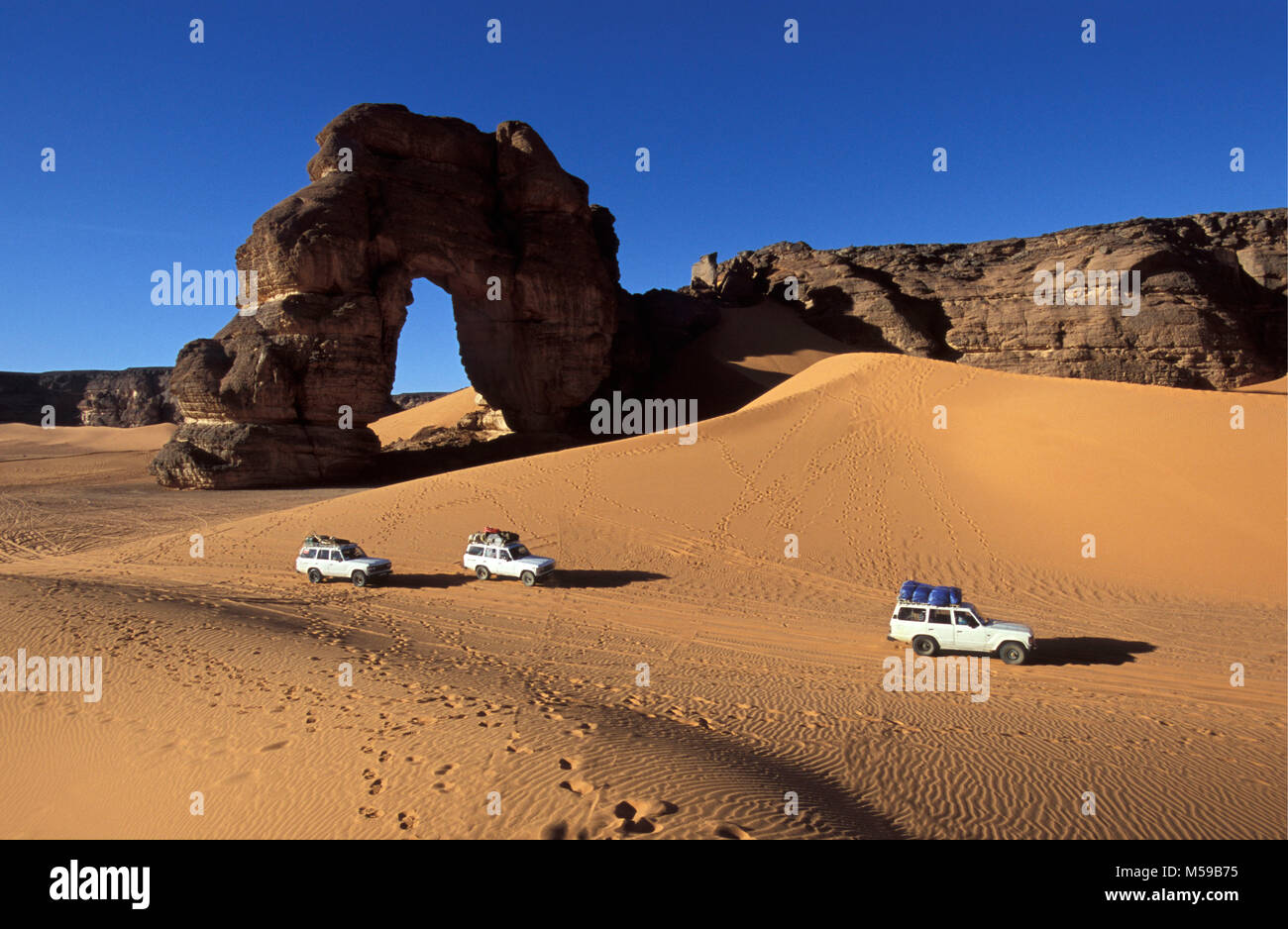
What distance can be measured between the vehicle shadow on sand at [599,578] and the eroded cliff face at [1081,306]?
43296mm

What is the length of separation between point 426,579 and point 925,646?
35.9ft

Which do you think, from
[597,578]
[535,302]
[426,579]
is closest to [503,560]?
[426,579]

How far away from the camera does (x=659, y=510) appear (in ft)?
67.2

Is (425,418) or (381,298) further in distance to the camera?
(425,418)

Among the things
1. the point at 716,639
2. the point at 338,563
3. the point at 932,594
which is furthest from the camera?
the point at 338,563

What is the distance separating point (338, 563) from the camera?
15953 millimetres

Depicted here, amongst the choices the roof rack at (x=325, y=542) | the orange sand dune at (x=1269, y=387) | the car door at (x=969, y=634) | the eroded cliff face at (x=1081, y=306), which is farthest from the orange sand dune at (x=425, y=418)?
the orange sand dune at (x=1269, y=387)

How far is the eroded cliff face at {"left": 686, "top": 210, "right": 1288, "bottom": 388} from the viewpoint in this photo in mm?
49281

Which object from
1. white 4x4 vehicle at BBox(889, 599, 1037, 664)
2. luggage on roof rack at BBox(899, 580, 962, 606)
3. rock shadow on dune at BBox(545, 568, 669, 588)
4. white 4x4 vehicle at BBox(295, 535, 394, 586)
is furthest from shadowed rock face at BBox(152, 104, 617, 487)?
white 4x4 vehicle at BBox(889, 599, 1037, 664)

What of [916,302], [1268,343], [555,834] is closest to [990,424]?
[555,834]

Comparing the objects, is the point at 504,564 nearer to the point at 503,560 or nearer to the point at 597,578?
the point at 503,560

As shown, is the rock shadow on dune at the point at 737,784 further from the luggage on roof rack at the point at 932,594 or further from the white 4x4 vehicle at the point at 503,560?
the white 4x4 vehicle at the point at 503,560

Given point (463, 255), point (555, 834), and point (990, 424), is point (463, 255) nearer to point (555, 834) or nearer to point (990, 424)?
point (990, 424)

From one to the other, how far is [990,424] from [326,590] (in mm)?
20753
